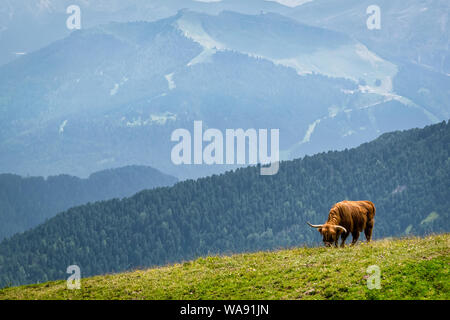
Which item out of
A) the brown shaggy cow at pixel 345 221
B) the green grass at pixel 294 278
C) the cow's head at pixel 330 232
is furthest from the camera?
the brown shaggy cow at pixel 345 221

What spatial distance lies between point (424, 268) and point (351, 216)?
8.62m

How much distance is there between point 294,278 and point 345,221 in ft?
23.7

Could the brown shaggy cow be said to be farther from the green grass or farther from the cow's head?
the green grass

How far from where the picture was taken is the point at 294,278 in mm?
27375

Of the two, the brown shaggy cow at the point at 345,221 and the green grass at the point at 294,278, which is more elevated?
the brown shaggy cow at the point at 345,221

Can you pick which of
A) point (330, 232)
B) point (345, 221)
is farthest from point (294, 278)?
point (345, 221)

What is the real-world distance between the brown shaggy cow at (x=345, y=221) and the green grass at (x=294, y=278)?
0.92m

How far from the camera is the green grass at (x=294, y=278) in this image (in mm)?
24625

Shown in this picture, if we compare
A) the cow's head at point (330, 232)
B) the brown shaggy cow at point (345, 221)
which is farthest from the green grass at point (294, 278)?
the brown shaggy cow at point (345, 221)

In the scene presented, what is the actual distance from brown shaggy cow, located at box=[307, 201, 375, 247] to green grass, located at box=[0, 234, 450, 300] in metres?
0.92

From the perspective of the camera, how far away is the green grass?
2462cm

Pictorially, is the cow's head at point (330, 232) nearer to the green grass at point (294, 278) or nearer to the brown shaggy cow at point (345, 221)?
the brown shaggy cow at point (345, 221)

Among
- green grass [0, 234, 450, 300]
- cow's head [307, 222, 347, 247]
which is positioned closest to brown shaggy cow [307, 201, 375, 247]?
cow's head [307, 222, 347, 247]

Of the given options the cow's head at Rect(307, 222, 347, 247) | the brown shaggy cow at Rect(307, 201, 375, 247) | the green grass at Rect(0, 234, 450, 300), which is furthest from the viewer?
the brown shaggy cow at Rect(307, 201, 375, 247)
